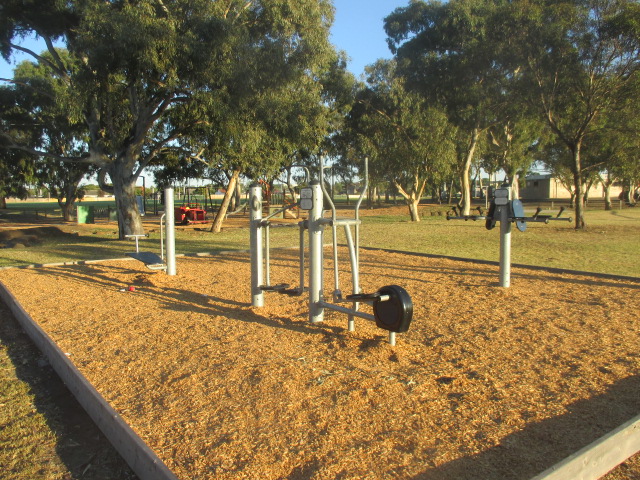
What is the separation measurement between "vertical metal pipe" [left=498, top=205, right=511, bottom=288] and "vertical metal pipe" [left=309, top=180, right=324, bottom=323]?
3.35m

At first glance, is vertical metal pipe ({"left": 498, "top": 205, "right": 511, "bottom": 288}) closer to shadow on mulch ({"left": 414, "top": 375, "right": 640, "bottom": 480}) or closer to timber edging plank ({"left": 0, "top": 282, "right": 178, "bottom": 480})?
shadow on mulch ({"left": 414, "top": 375, "right": 640, "bottom": 480})

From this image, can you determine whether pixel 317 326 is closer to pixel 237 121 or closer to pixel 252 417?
pixel 252 417

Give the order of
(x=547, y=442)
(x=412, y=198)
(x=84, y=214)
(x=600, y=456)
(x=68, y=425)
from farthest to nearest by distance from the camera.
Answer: (x=84, y=214)
(x=412, y=198)
(x=68, y=425)
(x=547, y=442)
(x=600, y=456)

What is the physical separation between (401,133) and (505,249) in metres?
19.2

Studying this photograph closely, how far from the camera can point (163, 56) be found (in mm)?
13812

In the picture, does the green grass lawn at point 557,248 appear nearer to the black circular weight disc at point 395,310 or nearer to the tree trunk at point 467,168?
the black circular weight disc at point 395,310

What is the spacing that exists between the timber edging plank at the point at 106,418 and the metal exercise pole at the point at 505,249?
227 inches

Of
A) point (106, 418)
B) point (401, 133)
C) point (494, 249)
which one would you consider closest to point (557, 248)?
point (494, 249)

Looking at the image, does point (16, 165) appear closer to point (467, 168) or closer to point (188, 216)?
point (188, 216)

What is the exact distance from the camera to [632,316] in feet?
19.0

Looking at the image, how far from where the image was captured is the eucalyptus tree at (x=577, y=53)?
16984mm

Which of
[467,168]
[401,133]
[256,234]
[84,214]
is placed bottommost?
[84,214]

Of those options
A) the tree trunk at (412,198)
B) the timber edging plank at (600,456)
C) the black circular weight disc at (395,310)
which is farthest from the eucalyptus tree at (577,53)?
the timber edging plank at (600,456)

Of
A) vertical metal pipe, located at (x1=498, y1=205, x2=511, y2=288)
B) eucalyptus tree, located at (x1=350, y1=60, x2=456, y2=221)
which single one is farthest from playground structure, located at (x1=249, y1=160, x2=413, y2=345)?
eucalyptus tree, located at (x1=350, y1=60, x2=456, y2=221)
